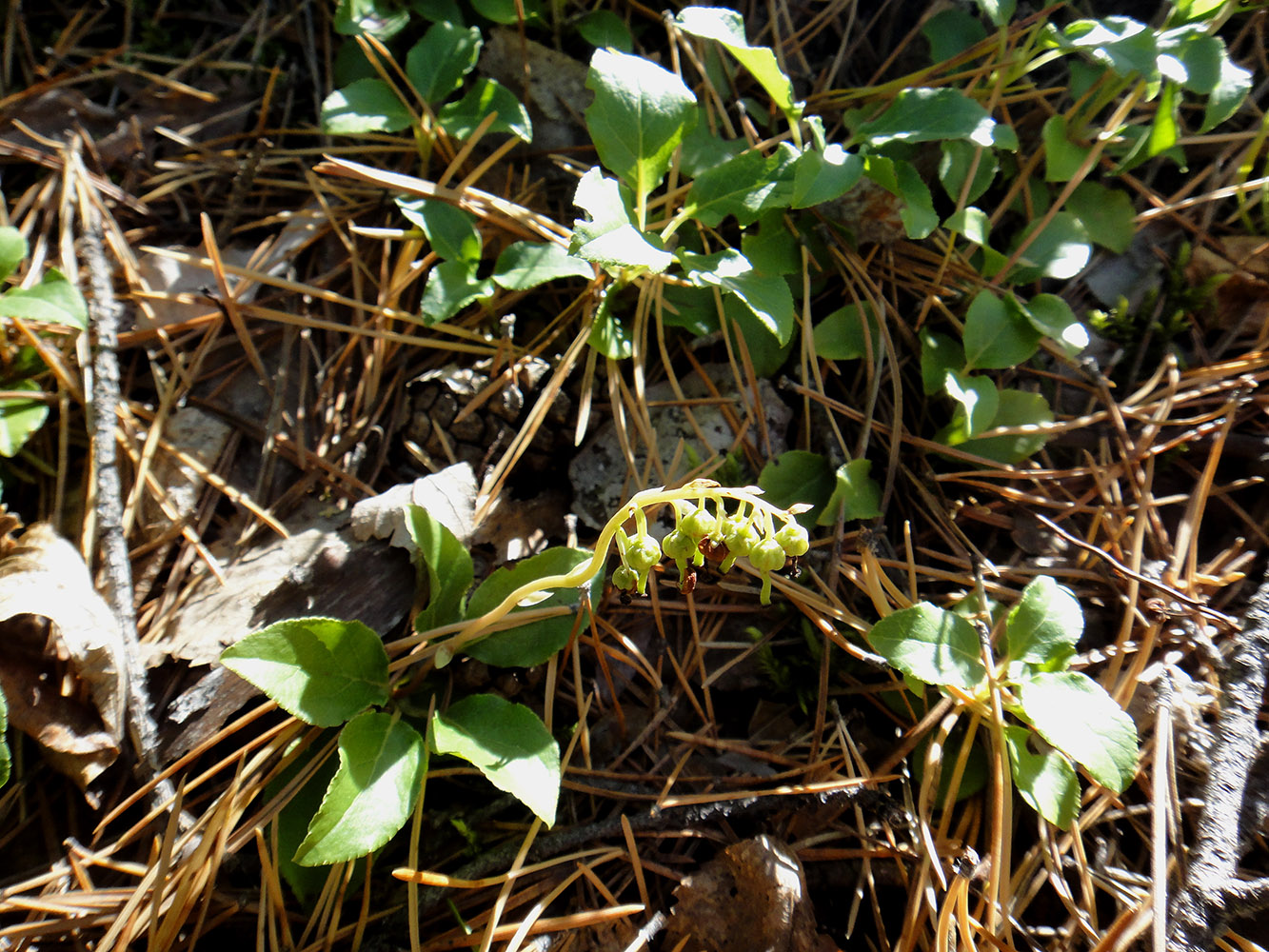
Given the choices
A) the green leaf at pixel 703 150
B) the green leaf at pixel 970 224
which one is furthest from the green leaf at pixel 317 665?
the green leaf at pixel 970 224

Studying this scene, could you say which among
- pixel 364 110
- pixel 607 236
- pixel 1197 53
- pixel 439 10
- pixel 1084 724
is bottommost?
pixel 1084 724

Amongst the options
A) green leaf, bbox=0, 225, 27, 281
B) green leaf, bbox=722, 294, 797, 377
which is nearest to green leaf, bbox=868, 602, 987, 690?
green leaf, bbox=722, 294, 797, 377

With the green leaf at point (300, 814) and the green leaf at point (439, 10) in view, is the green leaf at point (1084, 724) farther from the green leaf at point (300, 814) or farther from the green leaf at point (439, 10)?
the green leaf at point (439, 10)

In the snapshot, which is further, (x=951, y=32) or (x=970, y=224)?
(x=951, y=32)

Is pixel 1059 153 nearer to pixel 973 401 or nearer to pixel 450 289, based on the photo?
pixel 973 401

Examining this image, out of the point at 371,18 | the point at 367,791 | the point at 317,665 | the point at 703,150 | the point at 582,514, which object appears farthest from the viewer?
the point at 371,18

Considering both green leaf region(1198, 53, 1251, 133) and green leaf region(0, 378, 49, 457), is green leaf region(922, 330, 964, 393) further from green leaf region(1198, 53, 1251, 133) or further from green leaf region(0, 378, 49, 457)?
green leaf region(0, 378, 49, 457)

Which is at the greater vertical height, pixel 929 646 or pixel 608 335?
pixel 608 335

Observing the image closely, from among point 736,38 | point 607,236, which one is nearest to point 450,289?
point 607,236
